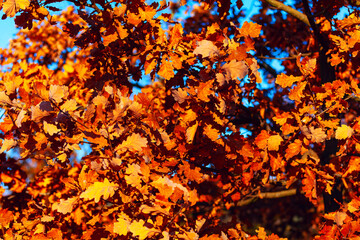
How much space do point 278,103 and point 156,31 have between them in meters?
3.65

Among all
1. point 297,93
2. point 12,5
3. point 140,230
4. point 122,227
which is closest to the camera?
point 140,230

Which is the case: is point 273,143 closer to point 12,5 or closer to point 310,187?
point 310,187

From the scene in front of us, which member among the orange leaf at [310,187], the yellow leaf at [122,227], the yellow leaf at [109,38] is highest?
the yellow leaf at [109,38]

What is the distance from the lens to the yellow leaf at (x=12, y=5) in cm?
198

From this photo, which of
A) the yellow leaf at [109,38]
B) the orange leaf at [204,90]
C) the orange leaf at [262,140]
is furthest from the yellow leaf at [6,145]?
the orange leaf at [262,140]

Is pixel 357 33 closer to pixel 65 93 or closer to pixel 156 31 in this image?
pixel 156 31

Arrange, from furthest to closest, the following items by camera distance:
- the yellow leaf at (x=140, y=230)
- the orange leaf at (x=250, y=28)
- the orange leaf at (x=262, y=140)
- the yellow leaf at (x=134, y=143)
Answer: the orange leaf at (x=262, y=140) → the orange leaf at (x=250, y=28) → the yellow leaf at (x=134, y=143) → the yellow leaf at (x=140, y=230)

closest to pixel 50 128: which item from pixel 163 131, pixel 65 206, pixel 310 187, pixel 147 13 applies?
pixel 65 206

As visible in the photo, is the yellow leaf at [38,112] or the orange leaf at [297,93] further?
the orange leaf at [297,93]

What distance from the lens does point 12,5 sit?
2.00 metres

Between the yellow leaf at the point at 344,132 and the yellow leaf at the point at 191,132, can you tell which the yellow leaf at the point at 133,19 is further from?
the yellow leaf at the point at 344,132

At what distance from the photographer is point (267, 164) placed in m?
2.34

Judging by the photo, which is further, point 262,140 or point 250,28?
point 262,140

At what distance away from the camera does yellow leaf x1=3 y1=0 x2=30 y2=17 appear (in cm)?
198
